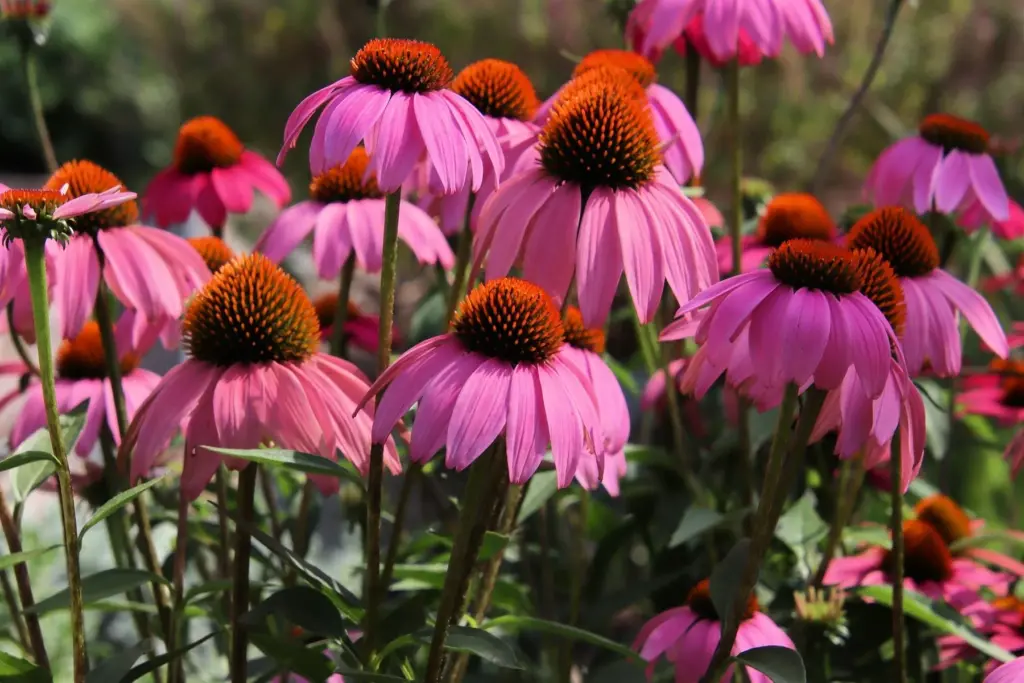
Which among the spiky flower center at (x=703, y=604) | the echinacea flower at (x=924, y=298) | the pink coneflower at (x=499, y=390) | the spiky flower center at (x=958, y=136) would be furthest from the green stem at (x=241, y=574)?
the spiky flower center at (x=958, y=136)

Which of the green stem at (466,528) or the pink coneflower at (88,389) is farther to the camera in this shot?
the pink coneflower at (88,389)

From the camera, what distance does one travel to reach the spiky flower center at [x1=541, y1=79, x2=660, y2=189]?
71 cm

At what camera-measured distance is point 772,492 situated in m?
0.64

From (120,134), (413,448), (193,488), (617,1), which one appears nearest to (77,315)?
(193,488)

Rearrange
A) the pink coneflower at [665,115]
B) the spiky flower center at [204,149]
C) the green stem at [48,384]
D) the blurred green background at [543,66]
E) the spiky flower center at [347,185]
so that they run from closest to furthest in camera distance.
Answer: the green stem at [48,384], the pink coneflower at [665,115], the spiky flower center at [347,185], the spiky flower center at [204,149], the blurred green background at [543,66]

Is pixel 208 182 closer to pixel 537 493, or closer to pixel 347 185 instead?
pixel 347 185

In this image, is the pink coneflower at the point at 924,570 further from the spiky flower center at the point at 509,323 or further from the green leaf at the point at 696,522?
the spiky flower center at the point at 509,323

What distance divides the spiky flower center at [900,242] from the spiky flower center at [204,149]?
2.03ft

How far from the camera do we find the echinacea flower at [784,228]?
1.05 meters

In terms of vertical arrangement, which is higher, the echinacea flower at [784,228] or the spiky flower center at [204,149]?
the spiky flower center at [204,149]

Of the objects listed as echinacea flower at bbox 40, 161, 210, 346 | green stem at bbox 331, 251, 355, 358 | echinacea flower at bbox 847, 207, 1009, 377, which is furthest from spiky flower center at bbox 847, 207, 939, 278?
echinacea flower at bbox 40, 161, 210, 346

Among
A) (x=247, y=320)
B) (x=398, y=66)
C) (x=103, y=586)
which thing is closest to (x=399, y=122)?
(x=398, y=66)

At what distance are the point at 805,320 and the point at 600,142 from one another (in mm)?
185

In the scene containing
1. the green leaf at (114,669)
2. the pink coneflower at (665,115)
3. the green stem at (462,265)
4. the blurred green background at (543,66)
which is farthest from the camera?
the blurred green background at (543,66)
